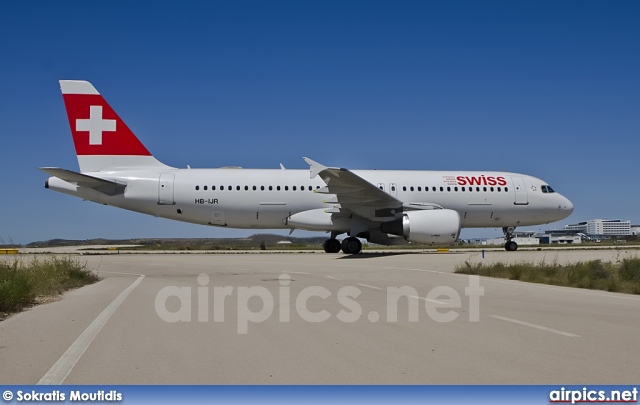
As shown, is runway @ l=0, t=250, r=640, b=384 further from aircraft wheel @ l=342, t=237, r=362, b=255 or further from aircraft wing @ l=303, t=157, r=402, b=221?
aircraft wheel @ l=342, t=237, r=362, b=255

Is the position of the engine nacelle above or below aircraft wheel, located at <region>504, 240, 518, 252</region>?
above

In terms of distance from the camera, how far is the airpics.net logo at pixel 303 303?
888cm

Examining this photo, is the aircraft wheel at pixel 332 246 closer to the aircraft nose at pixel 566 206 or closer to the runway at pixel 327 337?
the aircraft nose at pixel 566 206

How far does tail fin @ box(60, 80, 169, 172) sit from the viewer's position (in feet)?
97.9

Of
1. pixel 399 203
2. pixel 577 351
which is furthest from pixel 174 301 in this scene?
pixel 399 203

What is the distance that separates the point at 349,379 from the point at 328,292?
7.44 meters

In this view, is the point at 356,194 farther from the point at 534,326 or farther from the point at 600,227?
the point at 600,227

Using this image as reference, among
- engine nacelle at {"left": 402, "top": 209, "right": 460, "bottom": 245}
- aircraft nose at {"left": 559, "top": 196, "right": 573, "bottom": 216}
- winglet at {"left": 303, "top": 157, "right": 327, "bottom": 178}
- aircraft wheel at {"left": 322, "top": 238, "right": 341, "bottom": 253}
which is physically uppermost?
winglet at {"left": 303, "top": 157, "right": 327, "bottom": 178}

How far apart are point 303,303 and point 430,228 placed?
1700 centimetres

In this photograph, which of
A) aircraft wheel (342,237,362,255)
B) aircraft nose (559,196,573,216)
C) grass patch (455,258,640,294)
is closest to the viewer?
grass patch (455,258,640,294)

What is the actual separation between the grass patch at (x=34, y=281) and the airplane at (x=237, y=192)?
36.8ft

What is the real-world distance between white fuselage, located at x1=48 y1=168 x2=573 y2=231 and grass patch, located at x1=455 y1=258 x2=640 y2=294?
12.5m

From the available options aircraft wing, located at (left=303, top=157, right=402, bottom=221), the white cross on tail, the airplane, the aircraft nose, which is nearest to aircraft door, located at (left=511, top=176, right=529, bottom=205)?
the airplane

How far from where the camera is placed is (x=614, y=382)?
16.2 ft
